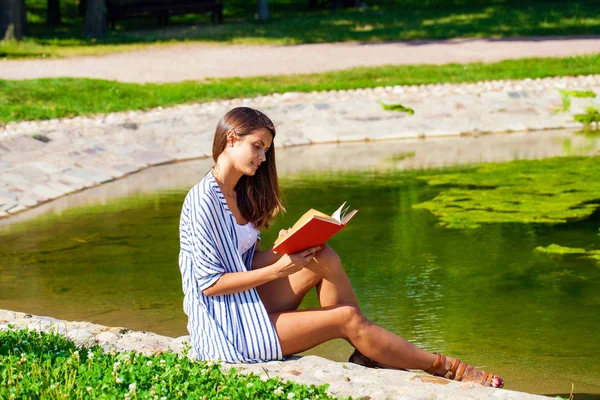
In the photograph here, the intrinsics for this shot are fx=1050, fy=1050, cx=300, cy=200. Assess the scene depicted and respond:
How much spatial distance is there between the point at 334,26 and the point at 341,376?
21.4m

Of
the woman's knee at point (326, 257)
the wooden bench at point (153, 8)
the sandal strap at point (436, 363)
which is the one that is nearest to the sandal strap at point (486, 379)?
the sandal strap at point (436, 363)

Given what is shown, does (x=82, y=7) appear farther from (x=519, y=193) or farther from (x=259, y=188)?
(x=259, y=188)

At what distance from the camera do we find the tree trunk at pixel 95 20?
24.4 meters

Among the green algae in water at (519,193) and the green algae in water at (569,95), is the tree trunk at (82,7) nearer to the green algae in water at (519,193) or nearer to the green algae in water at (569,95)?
the green algae in water at (569,95)

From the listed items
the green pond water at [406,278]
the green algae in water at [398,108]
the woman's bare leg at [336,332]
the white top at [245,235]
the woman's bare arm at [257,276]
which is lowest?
the green pond water at [406,278]

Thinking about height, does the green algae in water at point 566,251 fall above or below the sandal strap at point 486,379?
below

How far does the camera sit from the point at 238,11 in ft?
103

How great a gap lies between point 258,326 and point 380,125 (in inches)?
366

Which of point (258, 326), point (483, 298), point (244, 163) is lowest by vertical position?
point (483, 298)

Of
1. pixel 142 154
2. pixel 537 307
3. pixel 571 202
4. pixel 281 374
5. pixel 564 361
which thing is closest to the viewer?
pixel 281 374

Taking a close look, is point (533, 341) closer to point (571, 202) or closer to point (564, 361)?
point (564, 361)

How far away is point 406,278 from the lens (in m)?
A: 7.08

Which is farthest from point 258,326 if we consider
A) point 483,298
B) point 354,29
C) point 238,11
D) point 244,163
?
point 238,11

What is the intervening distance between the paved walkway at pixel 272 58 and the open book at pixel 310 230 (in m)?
12.6
